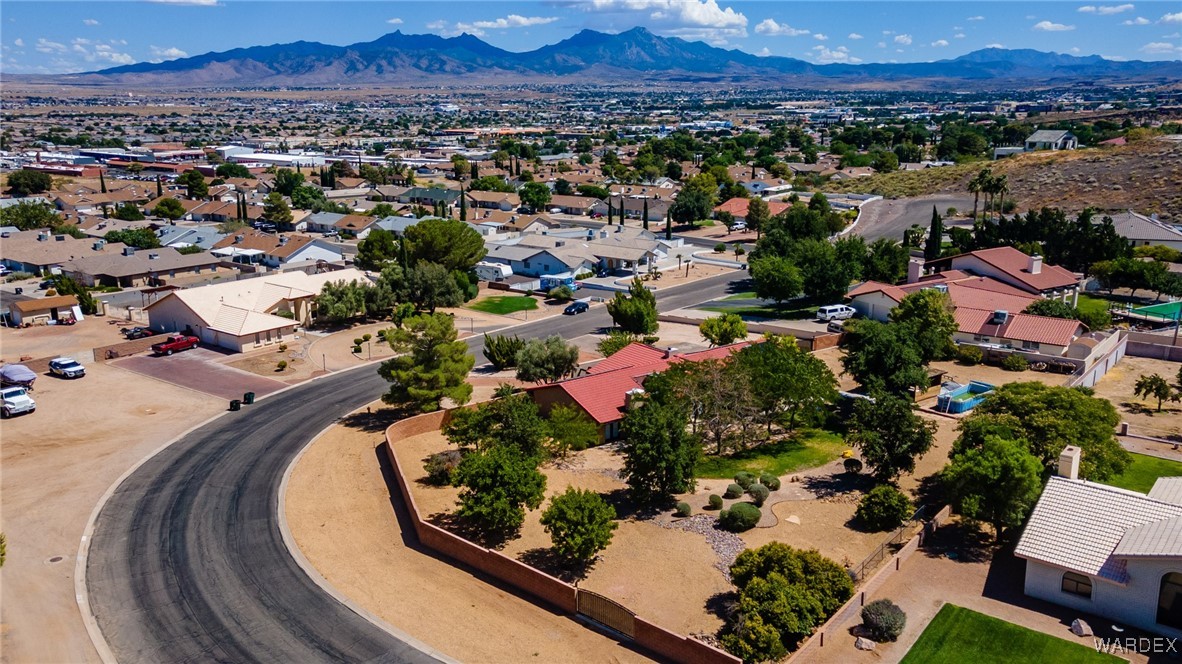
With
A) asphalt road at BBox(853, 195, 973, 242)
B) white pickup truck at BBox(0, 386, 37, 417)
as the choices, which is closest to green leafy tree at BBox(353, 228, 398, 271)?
white pickup truck at BBox(0, 386, 37, 417)

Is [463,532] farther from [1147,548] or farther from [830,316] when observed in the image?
[830,316]

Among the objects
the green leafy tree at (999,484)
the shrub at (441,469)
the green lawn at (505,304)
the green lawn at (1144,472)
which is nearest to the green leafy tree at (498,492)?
the shrub at (441,469)

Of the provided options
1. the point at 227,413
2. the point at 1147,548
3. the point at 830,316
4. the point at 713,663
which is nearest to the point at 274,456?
the point at 227,413

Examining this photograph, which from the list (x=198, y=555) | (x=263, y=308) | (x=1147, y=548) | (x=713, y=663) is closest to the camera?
(x=713, y=663)

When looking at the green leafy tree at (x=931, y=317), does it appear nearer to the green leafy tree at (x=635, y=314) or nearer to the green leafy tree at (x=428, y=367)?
the green leafy tree at (x=635, y=314)

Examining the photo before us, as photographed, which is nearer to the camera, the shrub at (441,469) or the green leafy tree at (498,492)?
the green leafy tree at (498,492)

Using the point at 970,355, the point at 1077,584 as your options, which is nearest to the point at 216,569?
the point at 1077,584

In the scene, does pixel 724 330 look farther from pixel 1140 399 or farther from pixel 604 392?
pixel 1140 399
